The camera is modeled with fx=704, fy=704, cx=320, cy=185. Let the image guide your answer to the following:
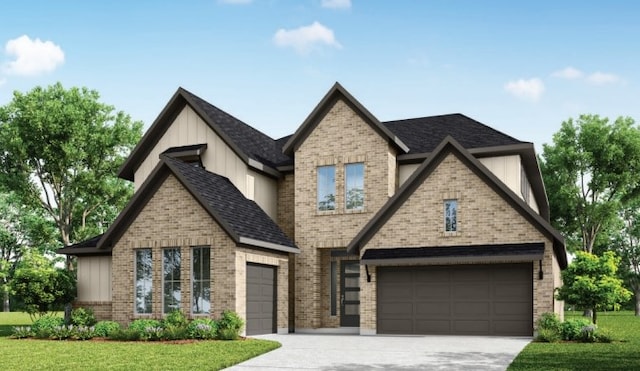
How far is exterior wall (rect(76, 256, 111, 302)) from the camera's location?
85.0ft

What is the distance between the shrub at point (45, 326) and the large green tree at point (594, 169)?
31982mm

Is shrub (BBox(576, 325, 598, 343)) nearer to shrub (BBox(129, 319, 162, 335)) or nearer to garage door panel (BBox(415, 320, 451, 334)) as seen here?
garage door panel (BBox(415, 320, 451, 334))

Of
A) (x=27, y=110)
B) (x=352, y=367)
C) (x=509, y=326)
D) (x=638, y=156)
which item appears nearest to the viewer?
(x=352, y=367)

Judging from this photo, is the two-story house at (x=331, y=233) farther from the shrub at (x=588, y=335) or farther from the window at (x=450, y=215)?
the shrub at (x=588, y=335)

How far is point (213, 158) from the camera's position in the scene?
2706 cm

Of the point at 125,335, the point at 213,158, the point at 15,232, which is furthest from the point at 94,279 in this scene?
the point at 15,232

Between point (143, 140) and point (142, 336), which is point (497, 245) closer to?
point (142, 336)

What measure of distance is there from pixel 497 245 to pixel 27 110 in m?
28.6

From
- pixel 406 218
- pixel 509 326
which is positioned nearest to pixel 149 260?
pixel 406 218

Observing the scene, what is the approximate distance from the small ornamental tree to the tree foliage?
17.2m

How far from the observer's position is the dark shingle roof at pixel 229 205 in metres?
22.4

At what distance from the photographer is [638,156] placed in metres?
43.6

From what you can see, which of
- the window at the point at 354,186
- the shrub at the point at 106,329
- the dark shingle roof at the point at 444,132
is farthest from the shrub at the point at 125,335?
the dark shingle roof at the point at 444,132

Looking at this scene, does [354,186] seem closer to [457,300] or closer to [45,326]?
[457,300]
